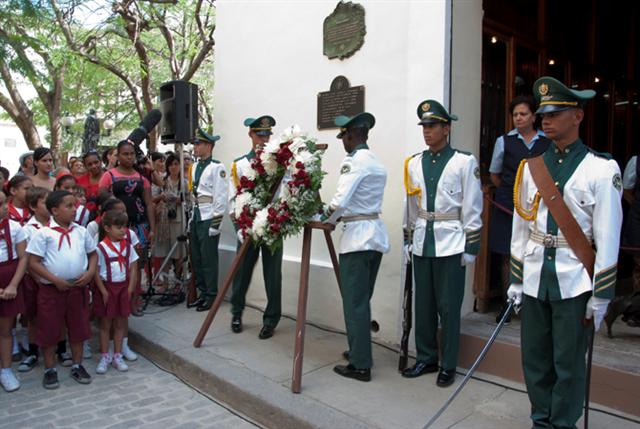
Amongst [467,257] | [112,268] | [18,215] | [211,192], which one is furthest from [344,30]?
[18,215]

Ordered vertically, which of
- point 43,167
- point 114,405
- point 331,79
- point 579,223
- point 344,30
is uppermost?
point 344,30

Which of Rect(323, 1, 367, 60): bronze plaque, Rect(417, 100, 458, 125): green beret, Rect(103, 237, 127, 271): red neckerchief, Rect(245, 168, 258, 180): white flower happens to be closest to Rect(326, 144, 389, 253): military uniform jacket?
Rect(417, 100, 458, 125): green beret

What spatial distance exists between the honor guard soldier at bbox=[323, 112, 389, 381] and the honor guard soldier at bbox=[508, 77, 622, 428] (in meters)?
1.37

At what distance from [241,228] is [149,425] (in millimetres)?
1739

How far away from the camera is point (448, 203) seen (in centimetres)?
427

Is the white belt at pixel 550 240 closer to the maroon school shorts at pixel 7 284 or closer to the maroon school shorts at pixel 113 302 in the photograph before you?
the maroon school shorts at pixel 113 302

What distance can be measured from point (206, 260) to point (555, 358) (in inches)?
173

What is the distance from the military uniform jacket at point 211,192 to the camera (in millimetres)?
6648

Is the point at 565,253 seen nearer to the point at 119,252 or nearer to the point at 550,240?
the point at 550,240

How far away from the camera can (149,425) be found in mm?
3977

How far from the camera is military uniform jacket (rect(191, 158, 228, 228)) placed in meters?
6.65

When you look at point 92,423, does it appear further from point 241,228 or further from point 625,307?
point 625,307

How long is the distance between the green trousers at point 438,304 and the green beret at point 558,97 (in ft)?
4.80

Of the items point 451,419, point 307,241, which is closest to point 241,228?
point 307,241
